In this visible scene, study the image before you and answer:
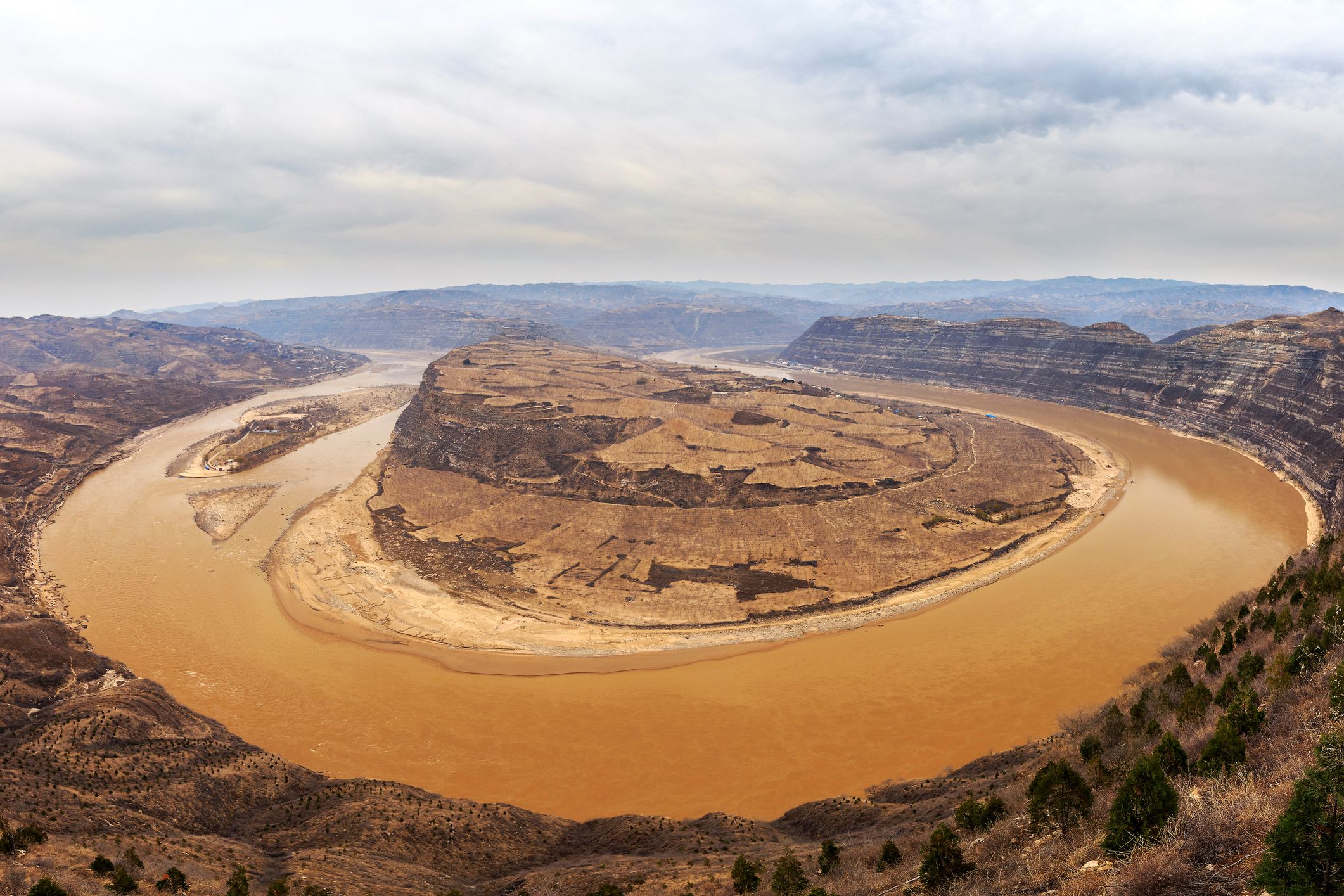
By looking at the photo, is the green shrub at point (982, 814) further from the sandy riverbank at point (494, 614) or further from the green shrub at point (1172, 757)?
the sandy riverbank at point (494, 614)

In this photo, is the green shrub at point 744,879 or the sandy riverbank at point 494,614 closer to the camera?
the green shrub at point 744,879

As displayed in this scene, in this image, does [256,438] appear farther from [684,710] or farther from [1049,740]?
[1049,740]

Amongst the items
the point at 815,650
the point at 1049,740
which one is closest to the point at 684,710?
the point at 815,650

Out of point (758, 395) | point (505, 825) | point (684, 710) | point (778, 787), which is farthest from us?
point (758, 395)

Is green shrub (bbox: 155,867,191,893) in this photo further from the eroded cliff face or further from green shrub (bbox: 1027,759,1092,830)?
the eroded cliff face

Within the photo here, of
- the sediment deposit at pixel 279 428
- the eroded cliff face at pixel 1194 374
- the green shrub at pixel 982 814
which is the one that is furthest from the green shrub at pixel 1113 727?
the sediment deposit at pixel 279 428

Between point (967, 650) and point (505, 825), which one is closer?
point (505, 825)
